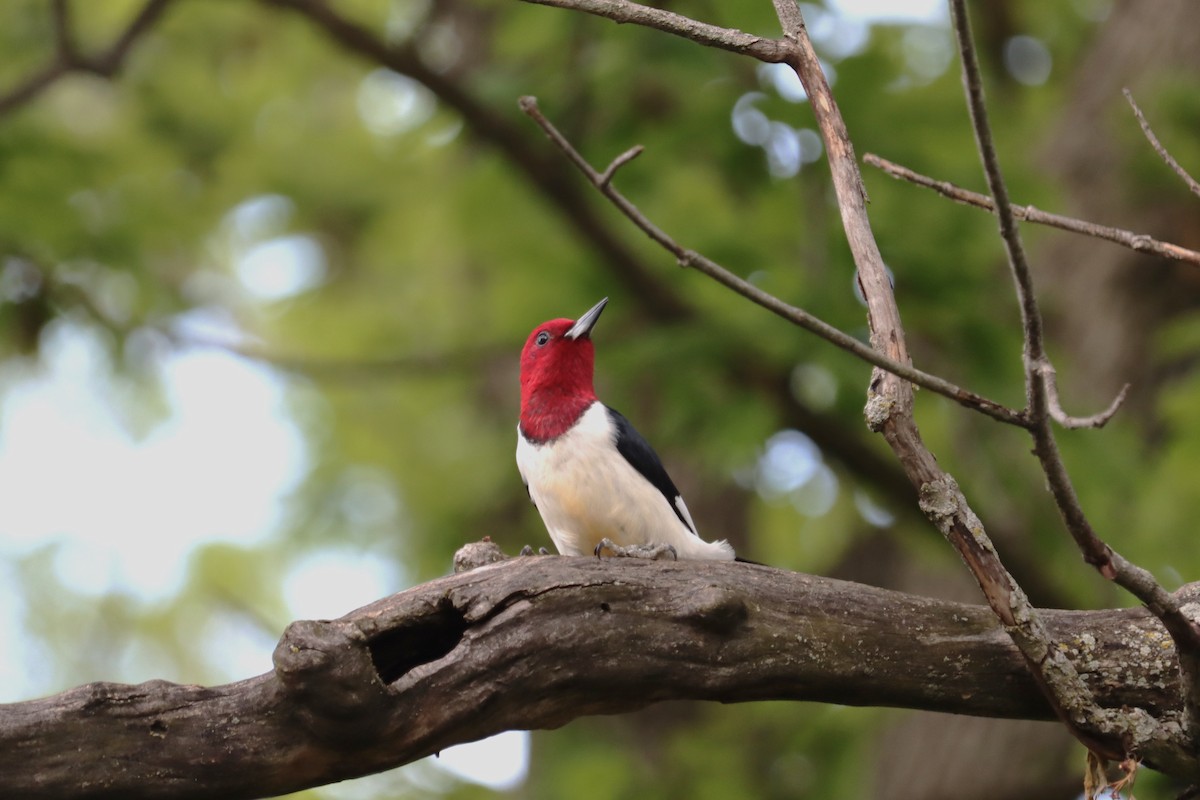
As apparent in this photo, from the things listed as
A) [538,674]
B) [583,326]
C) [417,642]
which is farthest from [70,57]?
[538,674]

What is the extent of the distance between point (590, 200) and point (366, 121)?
4.28 m

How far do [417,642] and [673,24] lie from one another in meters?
1.54

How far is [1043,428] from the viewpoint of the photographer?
7.88ft

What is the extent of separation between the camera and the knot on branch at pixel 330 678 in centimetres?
277

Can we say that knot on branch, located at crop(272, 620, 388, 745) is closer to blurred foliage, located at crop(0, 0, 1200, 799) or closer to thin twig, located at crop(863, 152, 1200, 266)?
thin twig, located at crop(863, 152, 1200, 266)

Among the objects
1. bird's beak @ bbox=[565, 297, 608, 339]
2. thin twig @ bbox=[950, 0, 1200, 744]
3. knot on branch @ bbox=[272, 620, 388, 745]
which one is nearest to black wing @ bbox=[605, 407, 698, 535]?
bird's beak @ bbox=[565, 297, 608, 339]

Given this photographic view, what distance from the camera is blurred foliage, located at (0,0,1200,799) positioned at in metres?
5.95

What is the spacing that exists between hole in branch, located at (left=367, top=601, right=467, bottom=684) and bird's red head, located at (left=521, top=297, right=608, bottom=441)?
1.41 m

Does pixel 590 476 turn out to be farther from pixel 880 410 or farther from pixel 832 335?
pixel 832 335

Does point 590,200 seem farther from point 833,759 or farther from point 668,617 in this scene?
point 668,617

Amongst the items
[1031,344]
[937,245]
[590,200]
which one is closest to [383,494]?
[590,200]

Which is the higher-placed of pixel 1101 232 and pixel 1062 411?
pixel 1101 232

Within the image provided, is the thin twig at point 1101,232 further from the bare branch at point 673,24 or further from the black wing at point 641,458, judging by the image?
the black wing at point 641,458

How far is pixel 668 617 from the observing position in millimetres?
3070
